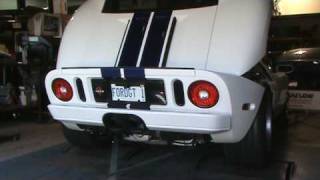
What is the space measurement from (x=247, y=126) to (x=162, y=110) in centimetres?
76

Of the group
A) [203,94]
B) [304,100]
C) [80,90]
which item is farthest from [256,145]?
[304,100]

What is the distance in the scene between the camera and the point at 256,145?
4441 mm

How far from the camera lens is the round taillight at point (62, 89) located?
4312 mm

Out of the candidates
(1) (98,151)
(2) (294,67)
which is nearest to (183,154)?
(1) (98,151)

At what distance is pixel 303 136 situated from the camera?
21.5ft

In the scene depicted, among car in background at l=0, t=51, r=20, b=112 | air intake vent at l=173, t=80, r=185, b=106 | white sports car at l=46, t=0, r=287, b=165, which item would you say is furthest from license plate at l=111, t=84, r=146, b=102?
car in background at l=0, t=51, r=20, b=112

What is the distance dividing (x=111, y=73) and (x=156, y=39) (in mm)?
631

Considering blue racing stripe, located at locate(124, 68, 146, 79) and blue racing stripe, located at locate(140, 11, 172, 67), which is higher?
blue racing stripe, located at locate(140, 11, 172, 67)

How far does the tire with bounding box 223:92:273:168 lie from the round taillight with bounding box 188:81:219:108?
2.38 ft

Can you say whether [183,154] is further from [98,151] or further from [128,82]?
[128,82]

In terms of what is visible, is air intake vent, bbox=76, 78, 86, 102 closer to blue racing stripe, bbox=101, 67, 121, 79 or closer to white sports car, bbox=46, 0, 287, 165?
white sports car, bbox=46, 0, 287, 165

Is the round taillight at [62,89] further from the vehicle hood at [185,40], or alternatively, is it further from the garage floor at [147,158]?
the garage floor at [147,158]

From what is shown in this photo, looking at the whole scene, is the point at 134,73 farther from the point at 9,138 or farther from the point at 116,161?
the point at 9,138

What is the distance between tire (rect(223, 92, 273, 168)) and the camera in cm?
441
